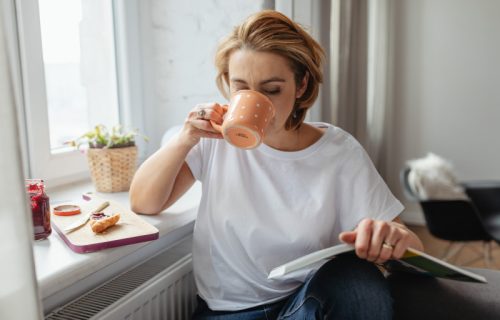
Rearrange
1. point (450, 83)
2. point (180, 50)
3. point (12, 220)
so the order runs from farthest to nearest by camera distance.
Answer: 1. point (450, 83)
2. point (180, 50)
3. point (12, 220)

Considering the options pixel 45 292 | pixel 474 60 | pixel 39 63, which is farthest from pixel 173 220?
pixel 474 60

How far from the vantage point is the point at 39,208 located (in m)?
1.00

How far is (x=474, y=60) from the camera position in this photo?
3.62 meters

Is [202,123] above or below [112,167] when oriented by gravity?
above

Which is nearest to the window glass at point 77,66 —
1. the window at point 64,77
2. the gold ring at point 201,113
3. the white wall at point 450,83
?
the window at point 64,77

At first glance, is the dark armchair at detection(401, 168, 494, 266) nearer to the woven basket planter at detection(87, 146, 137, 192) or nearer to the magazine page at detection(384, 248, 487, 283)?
the magazine page at detection(384, 248, 487, 283)

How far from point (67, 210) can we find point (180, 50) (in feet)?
2.80

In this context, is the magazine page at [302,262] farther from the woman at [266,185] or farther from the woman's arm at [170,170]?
the woman's arm at [170,170]

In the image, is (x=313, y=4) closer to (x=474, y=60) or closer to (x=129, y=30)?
(x=129, y=30)

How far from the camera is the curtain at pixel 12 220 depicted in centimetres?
53

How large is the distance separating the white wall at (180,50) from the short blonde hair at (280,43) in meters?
0.61

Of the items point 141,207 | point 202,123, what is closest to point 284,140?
point 202,123

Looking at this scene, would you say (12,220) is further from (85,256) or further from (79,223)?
(79,223)

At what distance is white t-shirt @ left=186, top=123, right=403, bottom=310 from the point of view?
45.4 inches
